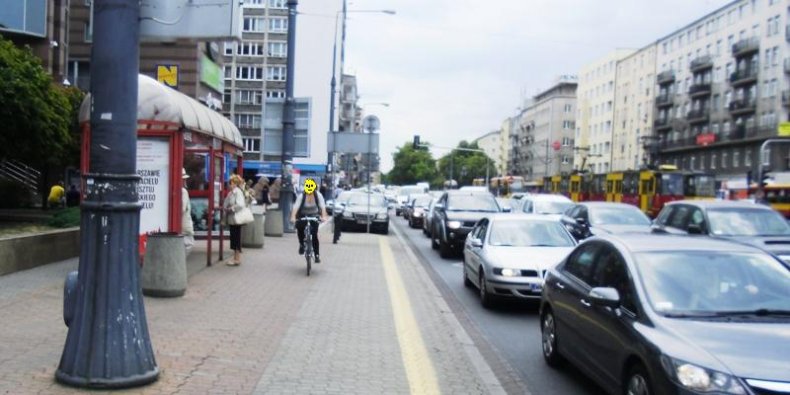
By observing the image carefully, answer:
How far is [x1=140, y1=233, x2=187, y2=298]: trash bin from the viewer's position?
8.99 metres

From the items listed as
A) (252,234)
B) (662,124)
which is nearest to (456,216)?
(252,234)

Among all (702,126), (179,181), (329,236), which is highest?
(702,126)

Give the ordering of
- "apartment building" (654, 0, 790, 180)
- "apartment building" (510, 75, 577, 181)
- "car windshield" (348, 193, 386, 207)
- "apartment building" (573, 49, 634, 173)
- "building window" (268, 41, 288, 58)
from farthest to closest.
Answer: "apartment building" (510, 75, 577, 181)
"apartment building" (573, 49, 634, 173)
"building window" (268, 41, 288, 58)
"apartment building" (654, 0, 790, 180)
"car windshield" (348, 193, 386, 207)

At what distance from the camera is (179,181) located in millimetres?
10820

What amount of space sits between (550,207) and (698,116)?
6054cm

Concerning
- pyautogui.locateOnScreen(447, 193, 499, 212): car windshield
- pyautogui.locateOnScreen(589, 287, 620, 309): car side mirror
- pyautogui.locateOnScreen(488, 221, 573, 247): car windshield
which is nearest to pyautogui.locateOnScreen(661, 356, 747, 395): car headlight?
pyautogui.locateOnScreen(589, 287, 620, 309): car side mirror

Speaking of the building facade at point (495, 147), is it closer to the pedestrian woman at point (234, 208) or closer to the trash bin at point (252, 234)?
the trash bin at point (252, 234)

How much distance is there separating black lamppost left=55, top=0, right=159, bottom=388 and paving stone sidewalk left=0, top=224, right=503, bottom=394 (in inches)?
9.3

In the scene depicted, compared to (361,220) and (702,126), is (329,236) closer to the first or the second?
(361,220)

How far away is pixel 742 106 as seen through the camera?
68.9 metres

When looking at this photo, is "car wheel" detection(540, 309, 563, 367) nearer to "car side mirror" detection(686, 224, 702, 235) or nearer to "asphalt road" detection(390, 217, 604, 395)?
"asphalt road" detection(390, 217, 604, 395)

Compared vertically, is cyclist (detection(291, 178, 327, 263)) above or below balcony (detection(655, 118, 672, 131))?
below

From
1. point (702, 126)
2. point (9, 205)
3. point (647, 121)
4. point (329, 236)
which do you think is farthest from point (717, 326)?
point (647, 121)

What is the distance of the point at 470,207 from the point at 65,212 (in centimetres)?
1044
